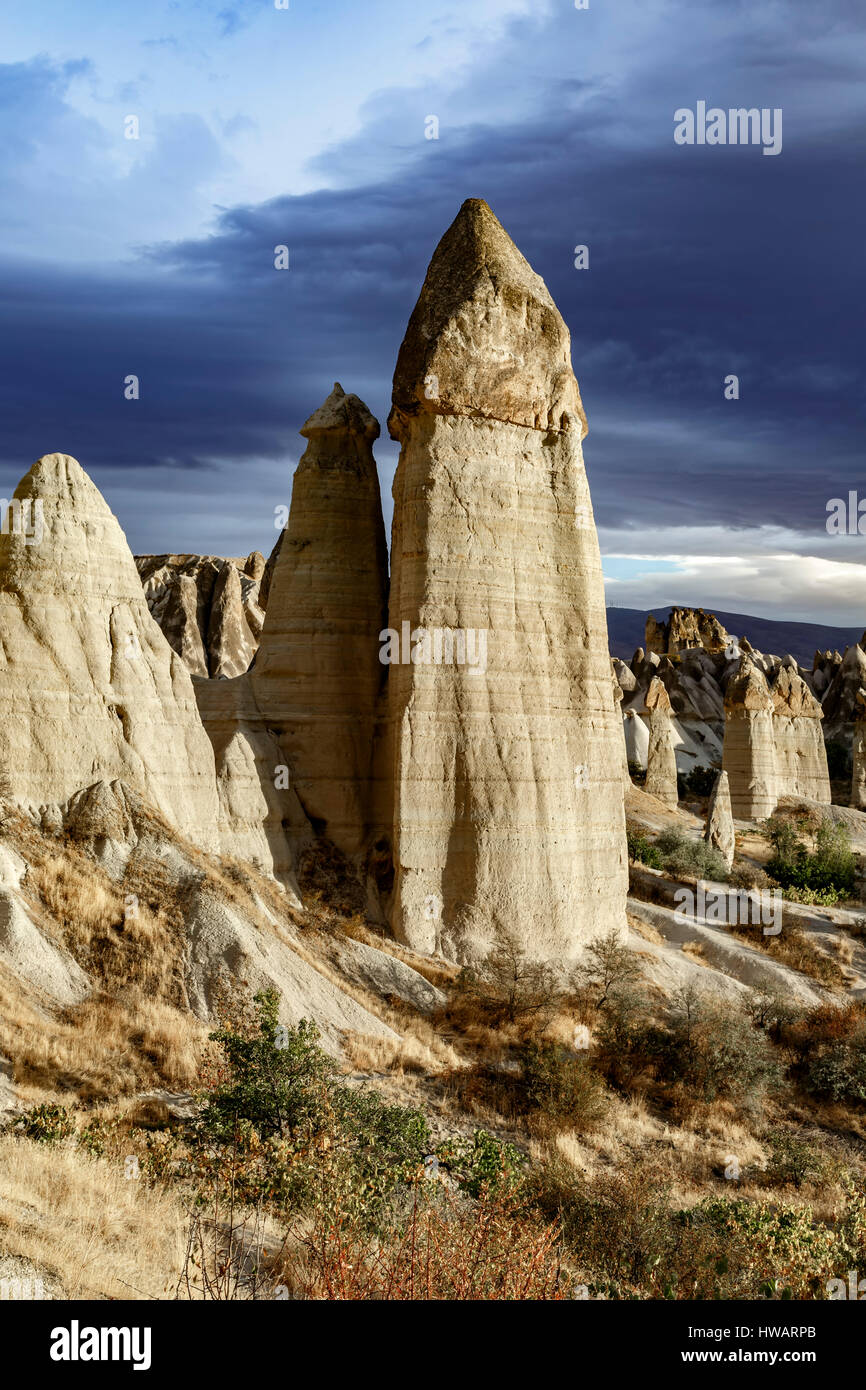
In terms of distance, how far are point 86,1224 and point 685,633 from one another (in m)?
93.4

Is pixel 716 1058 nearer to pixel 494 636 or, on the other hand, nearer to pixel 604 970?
pixel 604 970

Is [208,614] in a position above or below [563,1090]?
above

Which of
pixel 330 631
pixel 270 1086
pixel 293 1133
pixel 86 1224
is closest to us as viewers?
pixel 86 1224

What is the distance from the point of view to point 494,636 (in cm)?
2200

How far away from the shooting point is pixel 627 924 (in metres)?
24.8

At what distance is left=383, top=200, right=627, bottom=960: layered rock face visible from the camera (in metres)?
21.4

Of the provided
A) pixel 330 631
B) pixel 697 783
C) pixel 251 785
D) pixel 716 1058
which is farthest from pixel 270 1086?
pixel 697 783

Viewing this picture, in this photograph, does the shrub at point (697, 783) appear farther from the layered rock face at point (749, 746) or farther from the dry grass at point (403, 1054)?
the dry grass at point (403, 1054)

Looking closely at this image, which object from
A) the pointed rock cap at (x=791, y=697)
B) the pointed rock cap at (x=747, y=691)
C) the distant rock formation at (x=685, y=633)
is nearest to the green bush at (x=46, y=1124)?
the pointed rock cap at (x=747, y=691)

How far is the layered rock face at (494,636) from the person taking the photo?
21359 mm

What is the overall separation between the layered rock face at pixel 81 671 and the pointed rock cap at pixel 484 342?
7.16 metres

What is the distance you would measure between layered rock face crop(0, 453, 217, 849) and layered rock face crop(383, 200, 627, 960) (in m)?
4.53

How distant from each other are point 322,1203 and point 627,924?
15.6m

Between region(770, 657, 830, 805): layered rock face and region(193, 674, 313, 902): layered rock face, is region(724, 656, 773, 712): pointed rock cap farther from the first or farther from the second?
region(193, 674, 313, 902): layered rock face
